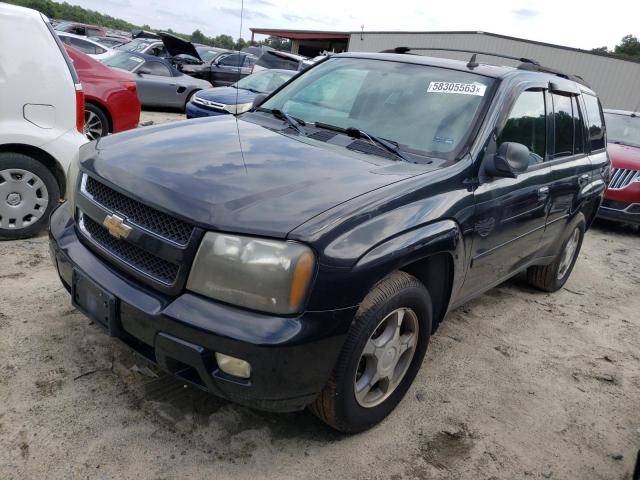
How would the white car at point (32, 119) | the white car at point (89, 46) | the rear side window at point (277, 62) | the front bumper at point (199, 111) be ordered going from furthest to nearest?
1. the rear side window at point (277, 62)
2. the white car at point (89, 46)
3. the front bumper at point (199, 111)
4. the white car at point (32, 119)

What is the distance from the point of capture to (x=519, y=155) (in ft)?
9.34

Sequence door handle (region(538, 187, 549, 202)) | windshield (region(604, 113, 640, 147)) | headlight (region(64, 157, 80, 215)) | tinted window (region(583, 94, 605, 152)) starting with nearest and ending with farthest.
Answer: headlight (region(64, 157, 80, 215)), door handle (region(538, 187, 549, 202)), tinted window (region(583, 94, 605, 152)), windshield (region(604, 113, 640, 147))

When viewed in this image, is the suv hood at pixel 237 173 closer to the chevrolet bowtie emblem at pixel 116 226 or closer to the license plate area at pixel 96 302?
the chevrolet bowtie emblem at pixel 116 226

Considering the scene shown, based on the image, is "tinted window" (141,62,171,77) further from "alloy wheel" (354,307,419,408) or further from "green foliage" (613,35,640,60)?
"green foliage" (613,35,640,60)

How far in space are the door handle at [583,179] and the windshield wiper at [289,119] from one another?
2.31 m

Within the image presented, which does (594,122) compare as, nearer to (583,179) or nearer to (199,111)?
(583,179)

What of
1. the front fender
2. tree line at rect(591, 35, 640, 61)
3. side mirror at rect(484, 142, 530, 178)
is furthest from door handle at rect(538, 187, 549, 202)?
tree line at rect(591, 35, 640, 61)

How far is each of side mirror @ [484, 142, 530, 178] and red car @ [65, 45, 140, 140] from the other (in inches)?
200

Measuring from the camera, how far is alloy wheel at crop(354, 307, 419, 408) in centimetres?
244

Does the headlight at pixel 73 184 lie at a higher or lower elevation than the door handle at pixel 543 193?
lower

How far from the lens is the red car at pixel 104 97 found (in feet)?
21.1

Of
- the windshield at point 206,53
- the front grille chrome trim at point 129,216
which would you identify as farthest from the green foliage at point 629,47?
the front grille chrome trim at point 129,216

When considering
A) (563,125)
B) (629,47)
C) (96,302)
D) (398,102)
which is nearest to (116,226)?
(96,302)

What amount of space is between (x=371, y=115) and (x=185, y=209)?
1.52 metres
